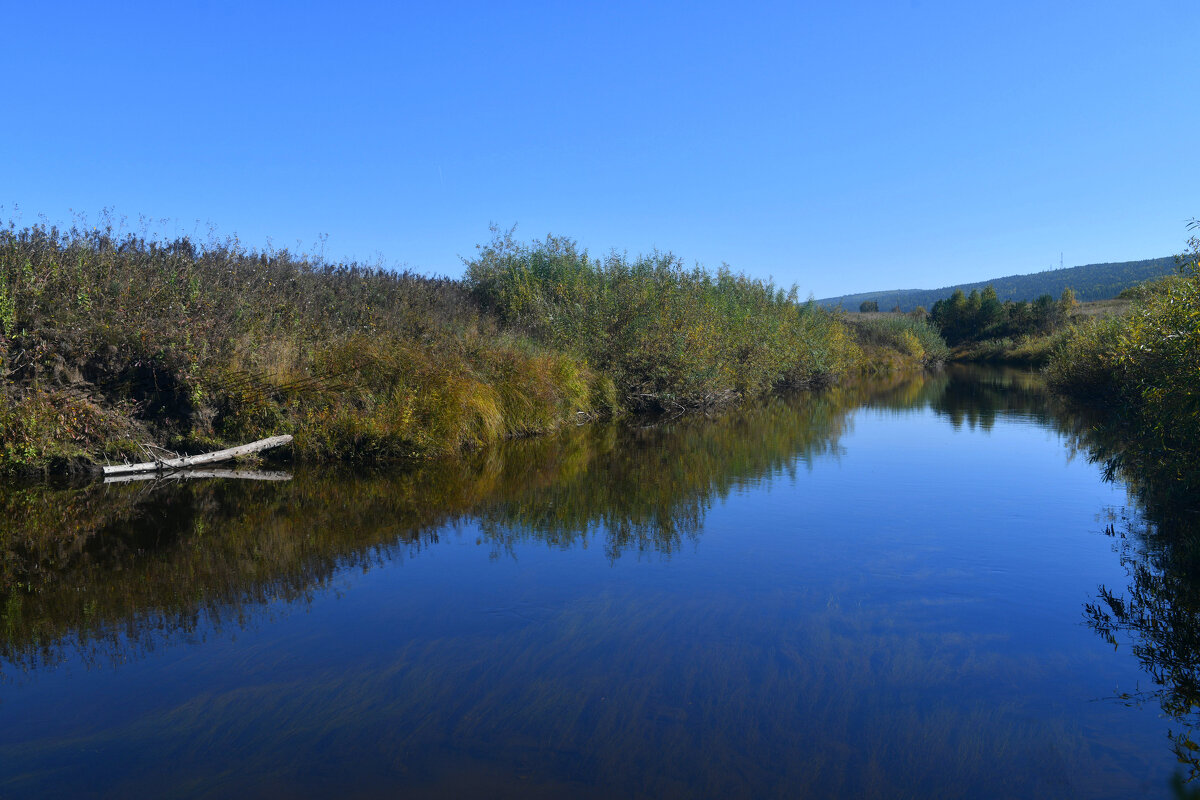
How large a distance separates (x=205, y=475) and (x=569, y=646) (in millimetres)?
8201

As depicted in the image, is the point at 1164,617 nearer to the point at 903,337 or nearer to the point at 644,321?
the point at 644,321

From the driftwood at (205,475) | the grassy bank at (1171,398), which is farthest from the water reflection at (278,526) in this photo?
the grassy bank at (1171,398)

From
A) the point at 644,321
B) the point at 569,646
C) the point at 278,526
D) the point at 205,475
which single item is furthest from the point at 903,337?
the point at 569,646

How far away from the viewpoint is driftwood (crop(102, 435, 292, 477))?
A: 11.2 metres

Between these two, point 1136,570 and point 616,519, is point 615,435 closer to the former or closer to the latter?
point 616,519

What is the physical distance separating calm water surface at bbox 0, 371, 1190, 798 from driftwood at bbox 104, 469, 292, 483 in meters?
0.56

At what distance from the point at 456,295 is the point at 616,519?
15364mm

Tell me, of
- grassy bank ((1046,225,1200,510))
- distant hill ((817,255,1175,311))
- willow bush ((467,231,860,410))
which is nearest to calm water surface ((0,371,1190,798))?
grassy bank ((1046,225,1200,510))

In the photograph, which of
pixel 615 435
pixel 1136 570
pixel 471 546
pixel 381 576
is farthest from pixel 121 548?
pixel 615 435

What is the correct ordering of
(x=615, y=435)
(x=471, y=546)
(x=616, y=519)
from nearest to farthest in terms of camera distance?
(x=471, y=546), (x=616, y=519), (x=615, y=435)

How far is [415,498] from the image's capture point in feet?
34.4

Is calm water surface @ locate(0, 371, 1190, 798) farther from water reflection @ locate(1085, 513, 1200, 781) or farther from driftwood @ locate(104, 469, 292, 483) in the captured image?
driftwood @ locate(104, 469, 292, 483)

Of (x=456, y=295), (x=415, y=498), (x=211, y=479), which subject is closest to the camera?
(x=415, y=498)

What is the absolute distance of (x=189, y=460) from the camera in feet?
38.5
